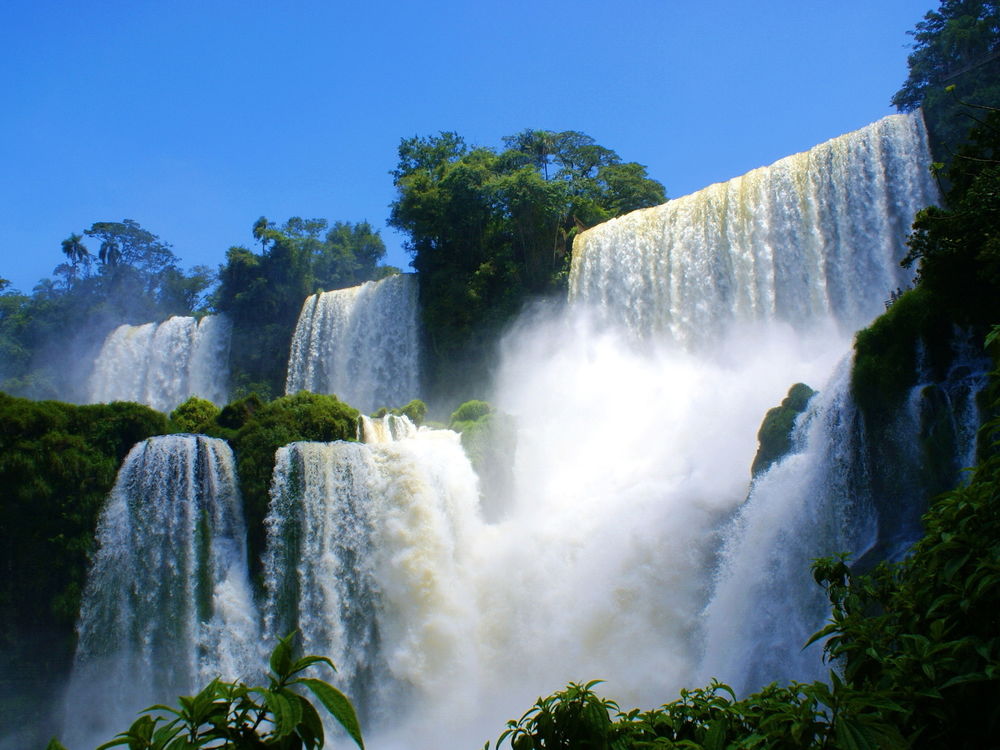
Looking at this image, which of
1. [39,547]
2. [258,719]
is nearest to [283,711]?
[258,719]

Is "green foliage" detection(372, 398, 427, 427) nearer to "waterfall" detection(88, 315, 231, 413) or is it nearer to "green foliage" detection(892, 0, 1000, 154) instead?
"waterfall" detection(88, 315, 231, 413)

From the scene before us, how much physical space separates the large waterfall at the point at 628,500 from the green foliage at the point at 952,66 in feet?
4.34

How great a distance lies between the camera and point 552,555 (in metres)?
15.9

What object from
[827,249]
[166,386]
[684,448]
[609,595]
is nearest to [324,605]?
[609,595]

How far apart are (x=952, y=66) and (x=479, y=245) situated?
57.7 ft

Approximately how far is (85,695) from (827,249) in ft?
67.8

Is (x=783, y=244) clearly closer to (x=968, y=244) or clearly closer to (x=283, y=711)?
(x=968, y=244)

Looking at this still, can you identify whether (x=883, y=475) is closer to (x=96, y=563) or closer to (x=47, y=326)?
(x=96, y=563)

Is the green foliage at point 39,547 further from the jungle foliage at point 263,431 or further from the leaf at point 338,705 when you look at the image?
the leaf at point 338,705

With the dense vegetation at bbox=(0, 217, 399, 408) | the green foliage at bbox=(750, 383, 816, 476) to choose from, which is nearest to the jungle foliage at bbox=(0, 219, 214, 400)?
the dense vegetation at bbox=(0, 217, 399, 408)

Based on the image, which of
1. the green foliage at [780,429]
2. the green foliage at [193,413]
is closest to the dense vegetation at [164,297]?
the green foliage at [193,413]

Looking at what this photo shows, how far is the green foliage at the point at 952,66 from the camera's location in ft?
67.7

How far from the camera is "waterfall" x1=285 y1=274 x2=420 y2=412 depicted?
2986cm

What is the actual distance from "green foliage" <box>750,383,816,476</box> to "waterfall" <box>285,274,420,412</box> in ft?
57.2
